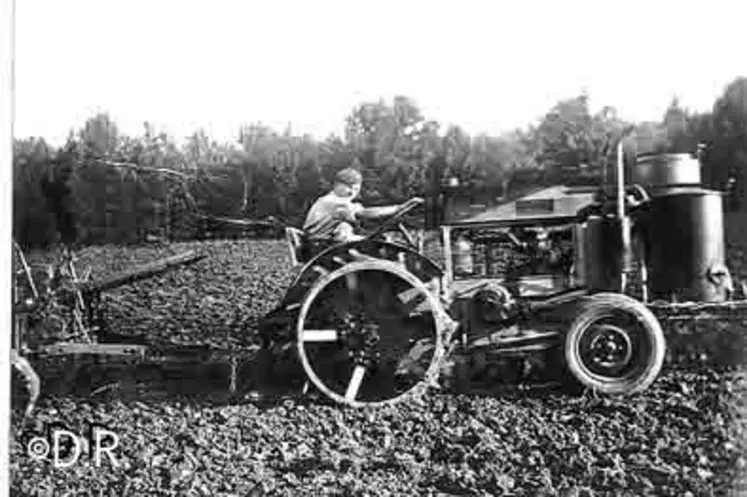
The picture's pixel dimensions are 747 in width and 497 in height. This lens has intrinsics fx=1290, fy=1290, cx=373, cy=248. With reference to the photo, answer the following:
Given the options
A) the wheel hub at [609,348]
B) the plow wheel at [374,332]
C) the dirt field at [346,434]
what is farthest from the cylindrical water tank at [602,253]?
the plow wheel at [374,332]

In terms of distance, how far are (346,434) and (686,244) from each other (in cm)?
108

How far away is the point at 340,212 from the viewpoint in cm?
366

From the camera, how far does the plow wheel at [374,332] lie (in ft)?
11.9

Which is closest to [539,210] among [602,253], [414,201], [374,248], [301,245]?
[602,253]

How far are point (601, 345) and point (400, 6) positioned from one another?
1095 millimetres

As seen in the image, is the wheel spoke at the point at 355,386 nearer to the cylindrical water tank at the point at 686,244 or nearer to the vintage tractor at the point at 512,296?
the vintage tractor at the point at 512,296

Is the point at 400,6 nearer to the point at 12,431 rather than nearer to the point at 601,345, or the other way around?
the point at 601,345

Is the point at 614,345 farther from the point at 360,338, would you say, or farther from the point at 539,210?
the point at 360,338

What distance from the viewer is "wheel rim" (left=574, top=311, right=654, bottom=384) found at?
3551mm

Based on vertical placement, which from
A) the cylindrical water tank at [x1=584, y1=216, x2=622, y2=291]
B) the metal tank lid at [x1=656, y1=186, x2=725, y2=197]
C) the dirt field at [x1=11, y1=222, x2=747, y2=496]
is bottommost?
the dirt field at [x1=11, y1=222, x2=747, y2=496]

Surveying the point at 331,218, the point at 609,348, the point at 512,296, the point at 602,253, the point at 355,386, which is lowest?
the point at 355,386

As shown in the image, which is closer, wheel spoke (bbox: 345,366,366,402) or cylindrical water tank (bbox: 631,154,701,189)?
cylindrical water tank (bbox: 631,154,701,189)

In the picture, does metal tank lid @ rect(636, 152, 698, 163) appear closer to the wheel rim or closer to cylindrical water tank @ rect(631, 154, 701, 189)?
cylindrical water tank @ rect(631, 154, 701, 189)

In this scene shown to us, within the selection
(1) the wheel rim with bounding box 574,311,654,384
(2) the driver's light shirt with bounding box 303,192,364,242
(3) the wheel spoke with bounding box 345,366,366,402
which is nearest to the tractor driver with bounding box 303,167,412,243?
(2) the driver's light shirt with bounding box 303,192,364,242
